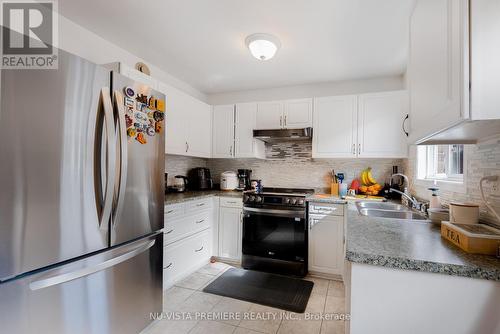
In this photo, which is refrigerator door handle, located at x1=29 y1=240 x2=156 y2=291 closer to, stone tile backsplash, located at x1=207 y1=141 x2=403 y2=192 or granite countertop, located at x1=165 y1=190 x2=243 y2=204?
granite countertop, located at x1=165 y1=190 x2=243 y2=204

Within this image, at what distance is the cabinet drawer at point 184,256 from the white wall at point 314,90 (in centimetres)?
203

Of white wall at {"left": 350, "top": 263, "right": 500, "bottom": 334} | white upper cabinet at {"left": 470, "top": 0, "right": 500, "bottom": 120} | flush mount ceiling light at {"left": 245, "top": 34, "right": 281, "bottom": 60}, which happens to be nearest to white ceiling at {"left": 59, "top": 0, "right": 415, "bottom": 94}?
flush mount ceiling light at {"left": 245, "top": 34, "right": 281, "bottom": 60}

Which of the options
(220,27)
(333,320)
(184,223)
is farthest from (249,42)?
(333,320)

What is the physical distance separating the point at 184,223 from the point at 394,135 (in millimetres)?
2509

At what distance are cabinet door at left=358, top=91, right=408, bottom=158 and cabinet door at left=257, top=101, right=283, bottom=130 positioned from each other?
0.96 meters

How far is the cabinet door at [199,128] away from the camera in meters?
2.99

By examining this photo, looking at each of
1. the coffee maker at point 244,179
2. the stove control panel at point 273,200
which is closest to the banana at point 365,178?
the stove control panel at point 273,200

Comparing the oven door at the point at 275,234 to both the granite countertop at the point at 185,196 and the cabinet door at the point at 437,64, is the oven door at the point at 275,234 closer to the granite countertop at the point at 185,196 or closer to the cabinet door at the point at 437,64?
the granite countertop at the point at 185,196

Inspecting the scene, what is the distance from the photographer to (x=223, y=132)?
11.3 ft

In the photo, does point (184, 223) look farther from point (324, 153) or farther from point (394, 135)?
point (394, 135)

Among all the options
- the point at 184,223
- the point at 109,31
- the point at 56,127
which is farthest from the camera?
the point at 184,223

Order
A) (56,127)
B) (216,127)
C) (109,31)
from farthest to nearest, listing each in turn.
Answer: (216,127) < (109,31) < (56,127)

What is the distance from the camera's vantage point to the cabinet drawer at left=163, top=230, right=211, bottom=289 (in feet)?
7.53

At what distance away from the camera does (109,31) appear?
2.14m
